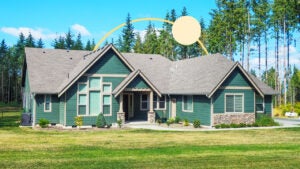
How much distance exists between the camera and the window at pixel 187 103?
3117 centimetres

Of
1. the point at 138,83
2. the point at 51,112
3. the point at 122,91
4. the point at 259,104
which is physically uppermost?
the point at 138,83

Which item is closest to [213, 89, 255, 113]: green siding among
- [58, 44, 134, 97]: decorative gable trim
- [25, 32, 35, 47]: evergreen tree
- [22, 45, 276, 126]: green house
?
[22, 45, 276, 126]: green house

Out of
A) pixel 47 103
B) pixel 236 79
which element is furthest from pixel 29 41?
pixel 236 79

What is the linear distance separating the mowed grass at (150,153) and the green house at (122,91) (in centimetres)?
949

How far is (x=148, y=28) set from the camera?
9956 centimetres

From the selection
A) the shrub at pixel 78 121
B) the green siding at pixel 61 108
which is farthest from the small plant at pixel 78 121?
the green siding at pixel 61 108

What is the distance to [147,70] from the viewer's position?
3650 cm

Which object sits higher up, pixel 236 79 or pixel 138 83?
pixel 236 79

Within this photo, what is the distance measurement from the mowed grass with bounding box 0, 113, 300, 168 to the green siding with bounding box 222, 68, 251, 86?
10.1 metres

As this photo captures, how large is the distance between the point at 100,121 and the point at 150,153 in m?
13.6

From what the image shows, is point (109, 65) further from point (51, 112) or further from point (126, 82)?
point (51, 112)

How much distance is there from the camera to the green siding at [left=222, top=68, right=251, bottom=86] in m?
29.5

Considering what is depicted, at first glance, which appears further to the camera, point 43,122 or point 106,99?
point 106,99

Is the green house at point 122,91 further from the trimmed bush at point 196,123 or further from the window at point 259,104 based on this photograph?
the trimmed bush at point 196,123
